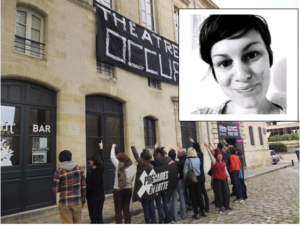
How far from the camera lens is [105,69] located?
9289 mm

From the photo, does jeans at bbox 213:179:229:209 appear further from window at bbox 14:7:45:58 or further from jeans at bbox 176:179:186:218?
window at bbox 14:7:45:58

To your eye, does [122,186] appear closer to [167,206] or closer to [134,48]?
[167,206]

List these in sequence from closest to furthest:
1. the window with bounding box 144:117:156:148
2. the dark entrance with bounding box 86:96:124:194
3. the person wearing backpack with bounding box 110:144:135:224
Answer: the person wearing backpack with bounding box 110:144:135:224 → the dark entrance with bounding box 86:96:124:194 → the window with bounding box 144:117:156:148

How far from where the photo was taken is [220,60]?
665 centimetres

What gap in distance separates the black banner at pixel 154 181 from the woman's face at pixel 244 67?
2.89 m

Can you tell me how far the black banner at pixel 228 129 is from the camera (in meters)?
16.3

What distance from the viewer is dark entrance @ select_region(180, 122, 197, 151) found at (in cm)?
1280

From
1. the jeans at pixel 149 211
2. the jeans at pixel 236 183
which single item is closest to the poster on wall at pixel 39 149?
the jeans at pixel 149 211

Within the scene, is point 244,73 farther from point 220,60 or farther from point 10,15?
point 10,15

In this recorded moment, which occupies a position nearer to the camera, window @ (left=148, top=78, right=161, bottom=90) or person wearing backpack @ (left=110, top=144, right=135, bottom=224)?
person wearing backpack @ (left=110, top=144, right=135, bottom=224)

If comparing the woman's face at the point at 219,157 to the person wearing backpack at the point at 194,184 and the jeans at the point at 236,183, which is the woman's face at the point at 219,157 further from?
the jeans at the point at 236,183

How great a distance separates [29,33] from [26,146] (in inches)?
135

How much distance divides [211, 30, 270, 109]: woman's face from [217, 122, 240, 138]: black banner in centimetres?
948

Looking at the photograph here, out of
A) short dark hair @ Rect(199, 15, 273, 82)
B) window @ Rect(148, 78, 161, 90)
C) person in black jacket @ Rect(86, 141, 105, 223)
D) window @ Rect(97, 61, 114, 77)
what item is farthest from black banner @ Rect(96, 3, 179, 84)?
person in black jacket @ Rect(86, 141, 105, 223)
